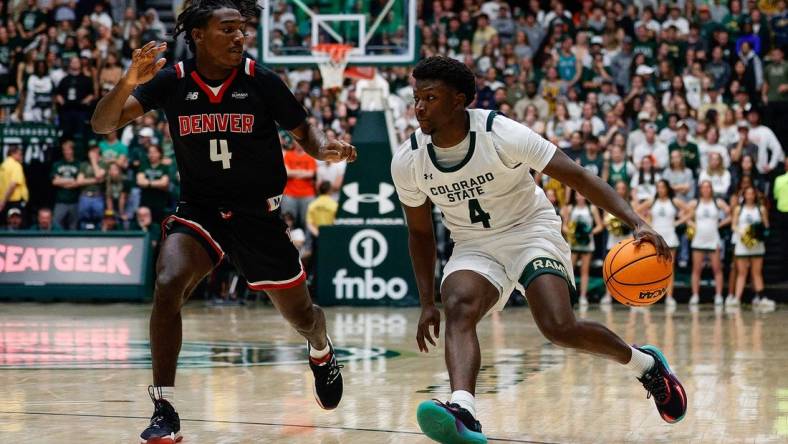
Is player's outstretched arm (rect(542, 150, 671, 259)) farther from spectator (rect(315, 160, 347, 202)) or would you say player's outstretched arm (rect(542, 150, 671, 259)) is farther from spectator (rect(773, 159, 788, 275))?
spectator (rect(773, 159, 788, 275))

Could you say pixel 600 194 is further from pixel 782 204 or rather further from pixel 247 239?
pixel 782 204

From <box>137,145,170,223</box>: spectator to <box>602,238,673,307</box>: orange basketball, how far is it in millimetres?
12814

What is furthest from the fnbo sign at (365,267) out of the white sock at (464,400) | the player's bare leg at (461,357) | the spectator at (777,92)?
the white sock at (464,400)

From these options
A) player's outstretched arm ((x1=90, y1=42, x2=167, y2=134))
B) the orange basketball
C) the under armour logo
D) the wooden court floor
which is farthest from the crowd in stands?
player's outstretched arm ((x1=90, y1=42, x2=167, y2=134))

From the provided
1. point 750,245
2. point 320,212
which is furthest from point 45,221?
point 750,245

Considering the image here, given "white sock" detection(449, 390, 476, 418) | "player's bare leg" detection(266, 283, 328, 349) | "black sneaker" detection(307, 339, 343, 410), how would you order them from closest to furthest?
"white sock" detection(449, 390, 476, 418)
"player's bare leg" detection(266, 283, 328, 349)
"black sneaker" detection(307, 339, 343, 410)

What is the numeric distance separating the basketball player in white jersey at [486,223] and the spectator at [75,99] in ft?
51.1

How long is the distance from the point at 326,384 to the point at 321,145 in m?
1.35

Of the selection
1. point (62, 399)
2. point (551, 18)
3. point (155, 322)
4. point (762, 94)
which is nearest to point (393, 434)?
point (155, 322)

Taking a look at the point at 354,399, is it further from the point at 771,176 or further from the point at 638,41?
the point at 638,41

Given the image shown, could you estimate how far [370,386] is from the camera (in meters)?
8.37

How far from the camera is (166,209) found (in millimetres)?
18797

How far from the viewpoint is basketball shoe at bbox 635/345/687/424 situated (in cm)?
654

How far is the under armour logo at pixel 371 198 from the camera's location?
57.2ft
